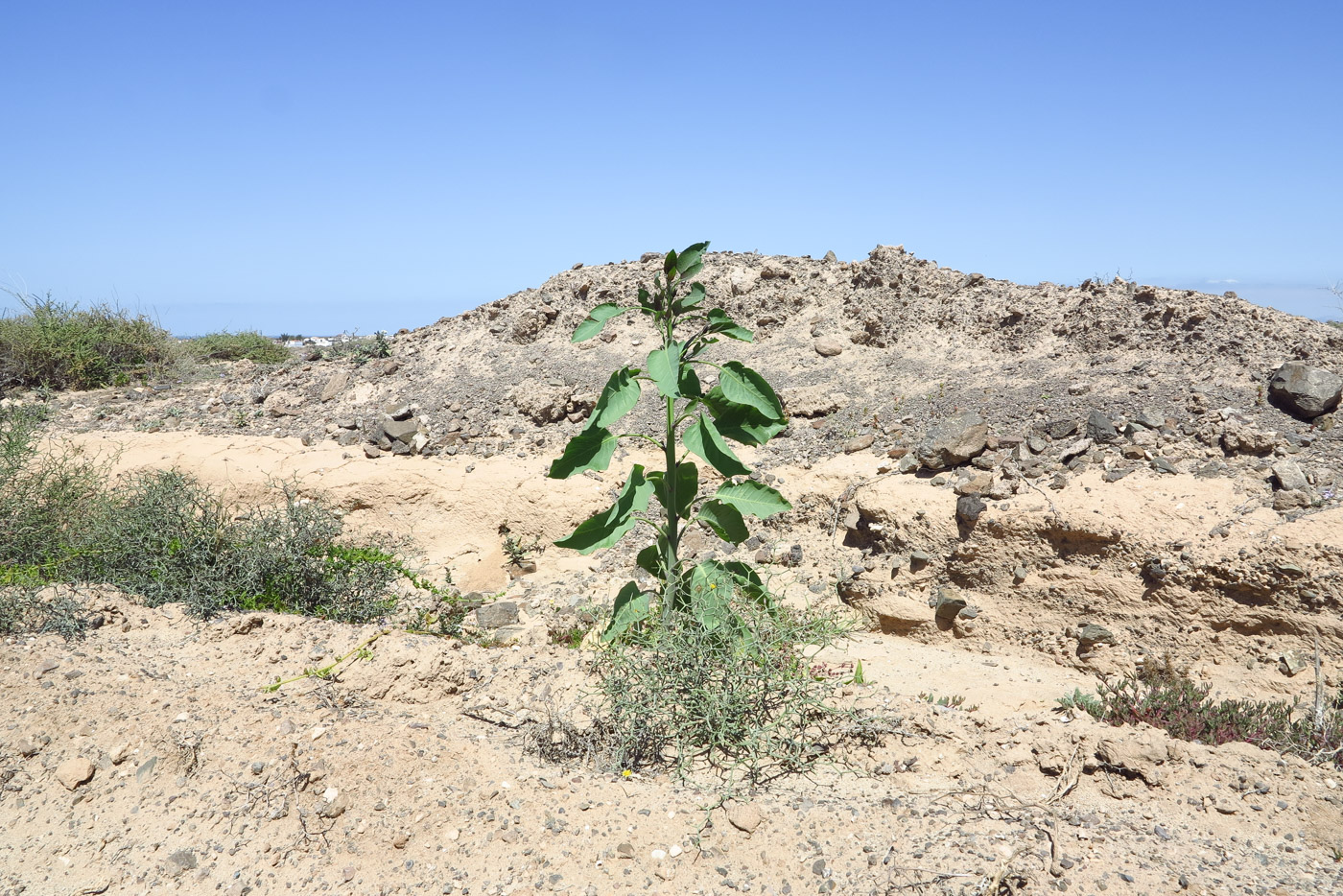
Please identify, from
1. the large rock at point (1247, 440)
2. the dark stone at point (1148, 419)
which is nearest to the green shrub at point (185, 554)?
the dark stone at point (1148, 419)

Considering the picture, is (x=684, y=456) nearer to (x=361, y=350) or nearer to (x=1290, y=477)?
(x=1290, y=477)

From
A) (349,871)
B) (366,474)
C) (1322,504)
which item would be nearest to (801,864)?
(349,871)

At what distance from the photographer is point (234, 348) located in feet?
37.8

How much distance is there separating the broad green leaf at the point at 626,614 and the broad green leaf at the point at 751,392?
102 centimetres

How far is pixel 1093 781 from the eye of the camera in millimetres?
3105

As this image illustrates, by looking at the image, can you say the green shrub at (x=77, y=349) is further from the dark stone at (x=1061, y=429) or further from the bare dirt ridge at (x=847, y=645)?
the dark stone at (x=1061, y=429)

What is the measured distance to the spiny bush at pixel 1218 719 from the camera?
10.8ft

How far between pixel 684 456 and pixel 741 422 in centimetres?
31

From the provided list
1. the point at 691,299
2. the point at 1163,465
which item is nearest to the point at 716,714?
the point at 691,299

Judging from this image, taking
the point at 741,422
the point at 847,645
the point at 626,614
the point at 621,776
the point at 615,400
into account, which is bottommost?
the point at 847,645

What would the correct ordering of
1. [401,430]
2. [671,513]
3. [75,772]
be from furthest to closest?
[401,430] → [671,513] → [75,772]

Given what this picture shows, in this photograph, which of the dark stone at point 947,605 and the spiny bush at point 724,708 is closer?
the spiny bush at point 724,708

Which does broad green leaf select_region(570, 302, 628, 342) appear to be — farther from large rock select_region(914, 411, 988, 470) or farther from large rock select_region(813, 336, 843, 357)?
large rock select_region(813, 336, 843, 357)

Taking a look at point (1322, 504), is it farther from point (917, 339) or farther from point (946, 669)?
point (917, 339)
